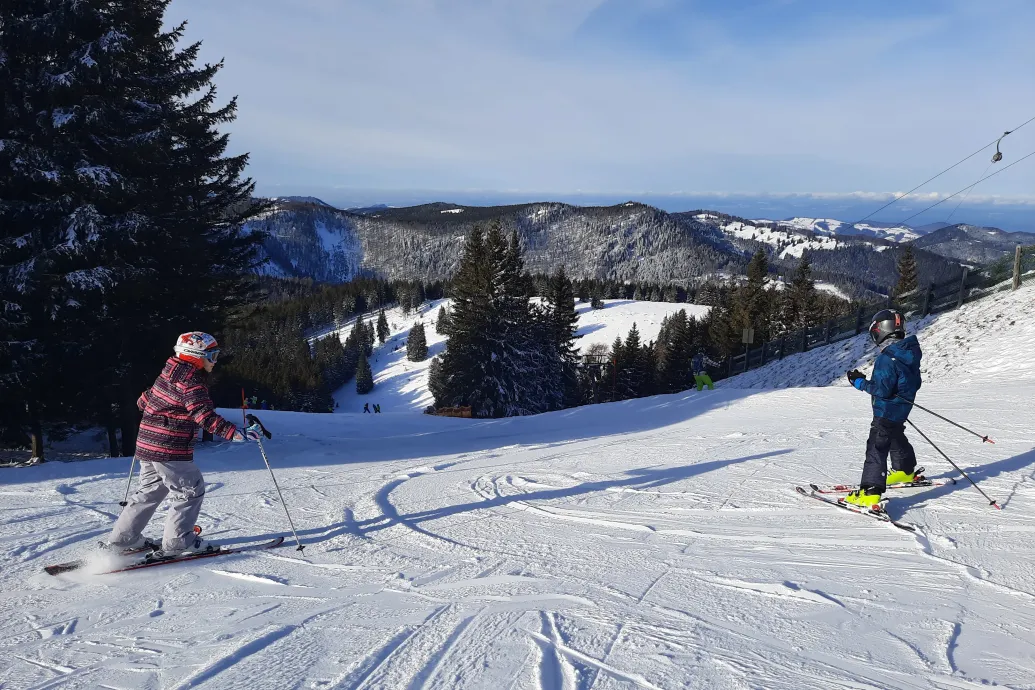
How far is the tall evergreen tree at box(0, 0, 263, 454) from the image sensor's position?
9172mm

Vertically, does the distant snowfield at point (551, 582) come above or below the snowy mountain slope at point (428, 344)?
above

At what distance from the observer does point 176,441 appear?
4.66 metres

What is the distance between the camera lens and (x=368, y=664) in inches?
129

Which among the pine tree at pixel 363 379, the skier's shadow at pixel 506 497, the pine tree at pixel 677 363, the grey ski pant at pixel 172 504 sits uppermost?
the grey ski pant at pixel 172 504

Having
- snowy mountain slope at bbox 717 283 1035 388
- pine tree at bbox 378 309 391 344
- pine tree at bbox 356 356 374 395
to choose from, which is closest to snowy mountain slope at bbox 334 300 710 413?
pine tree at bbox 356 356 374 395

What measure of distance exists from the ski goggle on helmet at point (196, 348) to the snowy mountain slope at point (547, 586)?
5.69 ft

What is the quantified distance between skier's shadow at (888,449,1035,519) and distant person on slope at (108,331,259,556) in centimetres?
650

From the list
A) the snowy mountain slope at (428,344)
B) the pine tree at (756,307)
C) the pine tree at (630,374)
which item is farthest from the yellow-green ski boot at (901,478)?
the snowy mountain slope at (428,344)

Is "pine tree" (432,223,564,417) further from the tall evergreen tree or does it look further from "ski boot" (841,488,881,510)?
"ski boot" (841,488,881,510)

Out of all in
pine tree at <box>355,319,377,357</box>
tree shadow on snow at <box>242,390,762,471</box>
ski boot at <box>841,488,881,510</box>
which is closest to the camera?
ski boot at <box>841,488,881,510</box>

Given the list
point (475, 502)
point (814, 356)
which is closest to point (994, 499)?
point (475, 502)

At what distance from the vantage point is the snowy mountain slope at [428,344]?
7562 centimetres

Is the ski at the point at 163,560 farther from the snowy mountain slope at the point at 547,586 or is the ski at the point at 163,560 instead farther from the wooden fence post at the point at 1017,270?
the wooden fence post at the point at 1017,270

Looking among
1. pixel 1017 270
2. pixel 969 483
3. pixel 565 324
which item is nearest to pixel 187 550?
pixel 969 483
